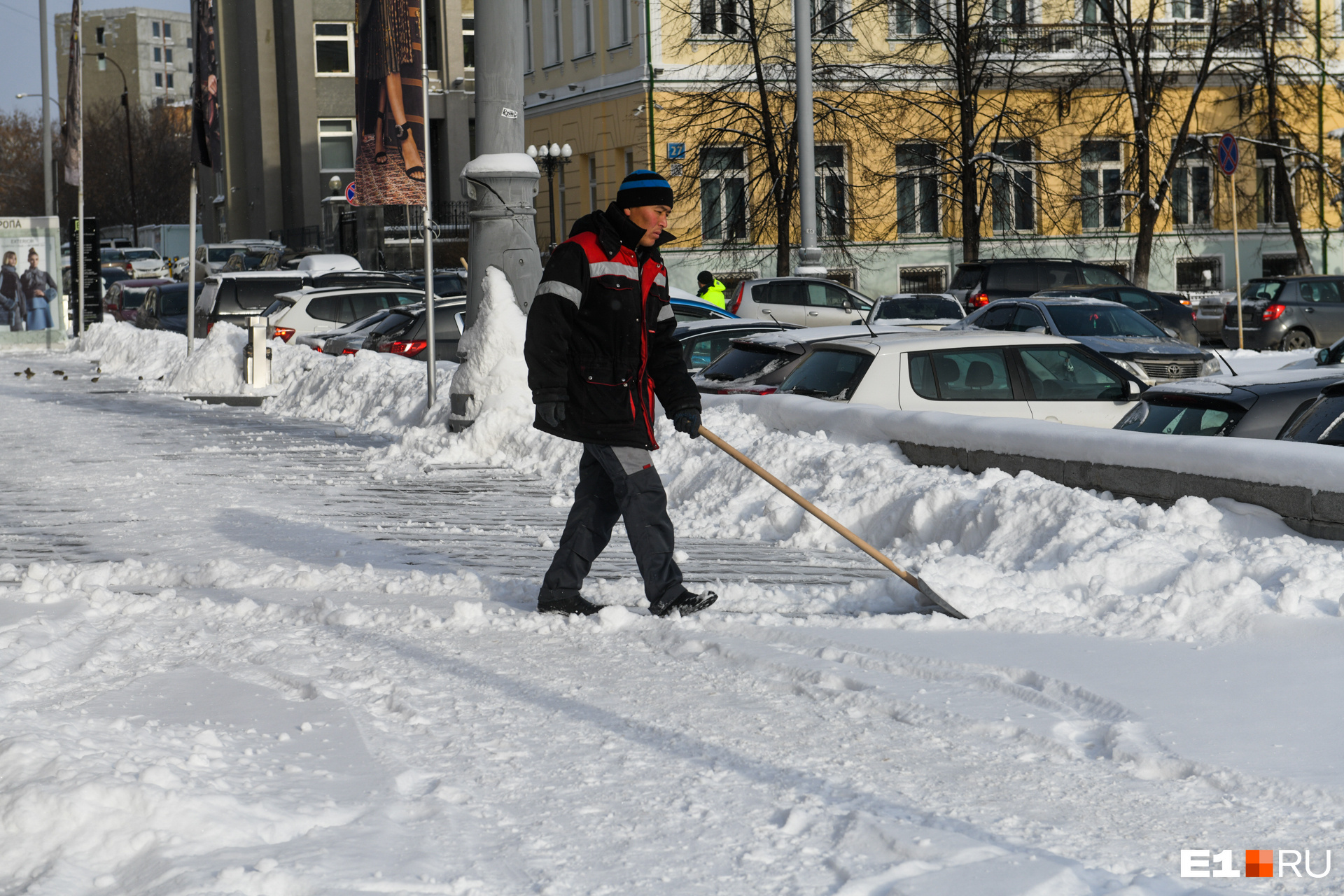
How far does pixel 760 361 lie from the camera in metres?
11.9

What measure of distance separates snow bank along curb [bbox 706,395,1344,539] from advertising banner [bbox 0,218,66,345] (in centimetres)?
2492

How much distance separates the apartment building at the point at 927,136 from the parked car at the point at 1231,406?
25.4 meters

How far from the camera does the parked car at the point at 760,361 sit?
1163 centimetres

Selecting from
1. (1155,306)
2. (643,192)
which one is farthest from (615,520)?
(1155,306)

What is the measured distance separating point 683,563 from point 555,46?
1376 inches

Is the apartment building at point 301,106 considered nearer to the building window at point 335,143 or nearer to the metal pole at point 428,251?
the building window at point 335,143

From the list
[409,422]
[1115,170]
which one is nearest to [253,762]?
[409,422]

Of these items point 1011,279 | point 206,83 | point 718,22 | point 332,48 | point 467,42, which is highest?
point 332,48

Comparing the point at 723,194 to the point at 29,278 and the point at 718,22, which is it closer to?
the point at 718,22

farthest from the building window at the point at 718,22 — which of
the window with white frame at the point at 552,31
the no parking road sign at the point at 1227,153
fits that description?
the no parking road sign at the point at 1227,153

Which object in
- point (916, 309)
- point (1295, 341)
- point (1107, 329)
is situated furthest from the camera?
point (1295, 341)

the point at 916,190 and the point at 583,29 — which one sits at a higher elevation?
the point at 583,29

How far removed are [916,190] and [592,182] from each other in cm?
800

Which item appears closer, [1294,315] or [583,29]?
[1294,315]
